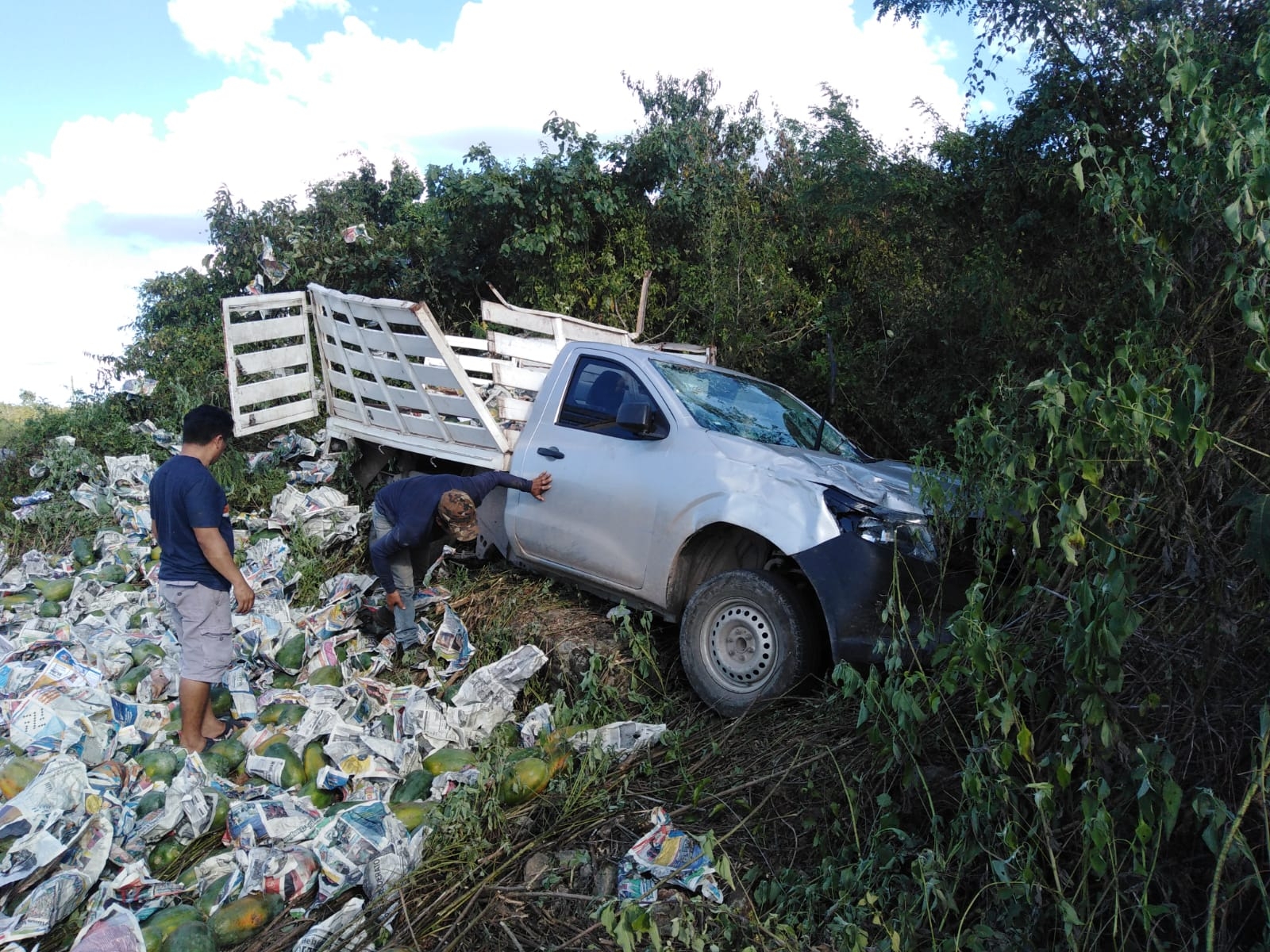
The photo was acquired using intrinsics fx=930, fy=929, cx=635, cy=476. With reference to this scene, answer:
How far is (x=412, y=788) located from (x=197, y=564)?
5.83 ft

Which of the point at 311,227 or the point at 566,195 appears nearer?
the point at 566,195

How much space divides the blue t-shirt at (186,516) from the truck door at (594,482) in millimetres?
1842

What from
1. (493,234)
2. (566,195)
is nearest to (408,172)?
(493,234)

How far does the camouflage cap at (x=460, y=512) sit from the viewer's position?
5.85 m

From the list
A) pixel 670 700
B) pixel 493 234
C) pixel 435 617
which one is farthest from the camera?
pixel 493 234

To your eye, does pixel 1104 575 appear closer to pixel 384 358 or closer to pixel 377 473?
pixel 384 358

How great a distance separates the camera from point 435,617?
21.2ft

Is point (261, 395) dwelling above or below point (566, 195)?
below

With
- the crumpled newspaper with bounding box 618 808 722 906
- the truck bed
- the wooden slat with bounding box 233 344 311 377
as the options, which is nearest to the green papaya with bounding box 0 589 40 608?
the truck bed

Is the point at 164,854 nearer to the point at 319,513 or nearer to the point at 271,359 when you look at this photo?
the point at 319,513

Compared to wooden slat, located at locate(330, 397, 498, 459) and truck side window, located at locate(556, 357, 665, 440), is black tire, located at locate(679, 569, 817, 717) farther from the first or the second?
wooden slat, located at locate(330, 397, 498, 459)

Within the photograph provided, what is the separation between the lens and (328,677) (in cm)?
559

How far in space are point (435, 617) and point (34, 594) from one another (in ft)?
11.0

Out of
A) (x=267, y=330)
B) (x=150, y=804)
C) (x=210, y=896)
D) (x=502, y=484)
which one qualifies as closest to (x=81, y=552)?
(x=267, y=330)
